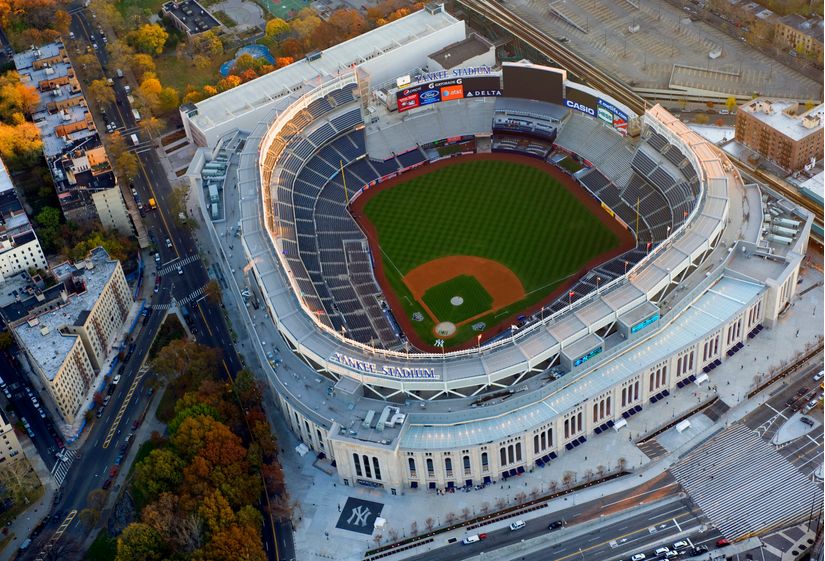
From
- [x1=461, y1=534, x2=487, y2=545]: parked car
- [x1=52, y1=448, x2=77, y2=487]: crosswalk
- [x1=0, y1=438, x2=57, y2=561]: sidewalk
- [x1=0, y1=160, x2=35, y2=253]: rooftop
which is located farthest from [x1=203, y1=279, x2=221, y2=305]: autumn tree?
[x1=461, y1=534, x2=487, y2=545]: parked car

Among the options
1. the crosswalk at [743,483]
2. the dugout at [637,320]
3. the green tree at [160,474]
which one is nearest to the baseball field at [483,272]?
the dugout at [637,320]

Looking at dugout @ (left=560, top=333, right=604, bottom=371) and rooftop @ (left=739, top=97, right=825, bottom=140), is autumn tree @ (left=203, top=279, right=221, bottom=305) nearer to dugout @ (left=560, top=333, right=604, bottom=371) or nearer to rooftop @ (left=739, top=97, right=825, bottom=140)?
dugout @ (left=560, top=333, right=604, bottom=371)

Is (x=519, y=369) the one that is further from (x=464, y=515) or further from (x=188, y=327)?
(x=188, y=327)

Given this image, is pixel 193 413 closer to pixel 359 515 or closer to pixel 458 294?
pixel 359 515

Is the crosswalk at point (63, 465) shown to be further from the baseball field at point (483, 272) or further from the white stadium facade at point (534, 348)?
the baseball field at point (483, 272)

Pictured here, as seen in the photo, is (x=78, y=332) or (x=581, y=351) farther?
(x=78, y=332)

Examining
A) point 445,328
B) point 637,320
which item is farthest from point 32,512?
point 637,320
